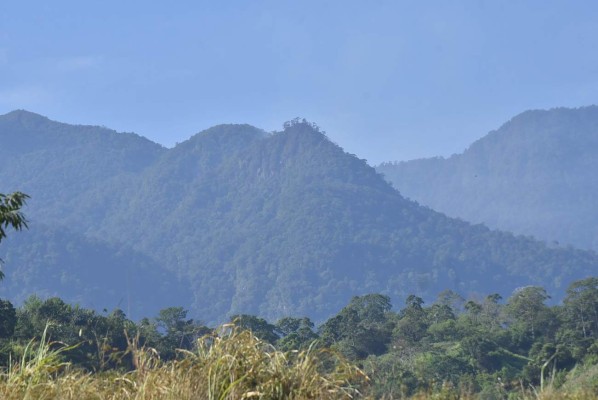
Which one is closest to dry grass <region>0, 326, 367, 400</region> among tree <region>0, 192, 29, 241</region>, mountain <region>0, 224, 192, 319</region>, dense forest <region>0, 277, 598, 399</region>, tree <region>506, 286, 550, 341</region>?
tree <region>0, 192, 29, 241</region>

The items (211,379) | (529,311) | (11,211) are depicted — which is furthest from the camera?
(529,311)

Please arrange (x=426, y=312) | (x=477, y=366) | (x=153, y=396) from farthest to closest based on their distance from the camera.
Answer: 1. (x=426, y=312)
2. (x=477, y=366)
3. (x=153, y=396)

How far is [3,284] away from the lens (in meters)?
180

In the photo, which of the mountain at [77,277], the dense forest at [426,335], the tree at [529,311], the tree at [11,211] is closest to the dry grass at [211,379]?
the tree at [11,211]

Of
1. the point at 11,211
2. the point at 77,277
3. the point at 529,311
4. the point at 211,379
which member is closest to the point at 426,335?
the point at 529,311

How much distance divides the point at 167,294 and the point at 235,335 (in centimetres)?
18492

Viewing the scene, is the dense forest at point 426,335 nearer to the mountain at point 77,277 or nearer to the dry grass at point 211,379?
the dry grass at point 211,379

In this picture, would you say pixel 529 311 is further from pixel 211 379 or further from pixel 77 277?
pixel 77 277

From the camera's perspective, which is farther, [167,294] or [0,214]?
[167,294]

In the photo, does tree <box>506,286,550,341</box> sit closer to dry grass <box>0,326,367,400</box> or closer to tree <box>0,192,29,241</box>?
tree <box>0,192,29,241</box>

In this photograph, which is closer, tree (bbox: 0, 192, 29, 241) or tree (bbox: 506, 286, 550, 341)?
tree (bbox: 0, 192, 29, 241)

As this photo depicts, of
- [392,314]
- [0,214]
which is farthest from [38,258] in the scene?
[0,214]

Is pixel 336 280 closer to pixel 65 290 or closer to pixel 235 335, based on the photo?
pixel 65 290

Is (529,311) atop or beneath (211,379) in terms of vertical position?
beneath
